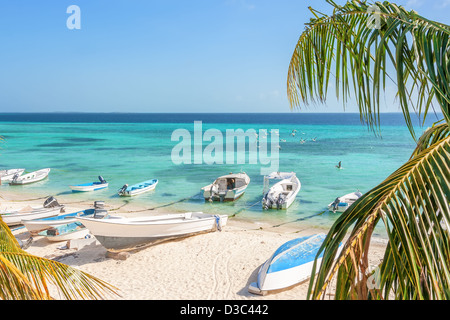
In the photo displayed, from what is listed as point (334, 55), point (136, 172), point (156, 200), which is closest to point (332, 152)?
point (136, 172)

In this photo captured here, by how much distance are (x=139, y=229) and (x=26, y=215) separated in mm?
6542

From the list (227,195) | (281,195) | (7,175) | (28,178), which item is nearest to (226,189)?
(227,195)

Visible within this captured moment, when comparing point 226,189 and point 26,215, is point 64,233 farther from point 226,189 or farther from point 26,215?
point 226,189

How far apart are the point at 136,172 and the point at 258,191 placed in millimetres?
13994

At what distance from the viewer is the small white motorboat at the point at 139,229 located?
11.4m

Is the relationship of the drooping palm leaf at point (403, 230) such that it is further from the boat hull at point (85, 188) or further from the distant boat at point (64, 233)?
the boat hull at point (85, 188)

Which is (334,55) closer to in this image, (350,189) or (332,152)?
(350,189)

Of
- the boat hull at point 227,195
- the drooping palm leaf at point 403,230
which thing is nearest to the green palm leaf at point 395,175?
the drooping palm leaf at point 403,230

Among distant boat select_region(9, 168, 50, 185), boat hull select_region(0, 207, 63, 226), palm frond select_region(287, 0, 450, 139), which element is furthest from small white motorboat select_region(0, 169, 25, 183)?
palm frond select_region(287, 0, 450, 139)

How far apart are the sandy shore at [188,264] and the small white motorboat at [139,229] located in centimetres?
34

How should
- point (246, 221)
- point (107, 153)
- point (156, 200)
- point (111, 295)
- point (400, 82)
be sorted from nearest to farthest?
point (400, 82) → point (111, 295) → point (246, 221) → point (156, 200) → point (107, 153)

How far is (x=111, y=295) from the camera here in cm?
865

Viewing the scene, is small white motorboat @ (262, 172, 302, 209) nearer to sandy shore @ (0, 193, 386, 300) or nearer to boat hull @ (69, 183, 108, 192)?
sandy shore @ (0, 193, 386, 300)
